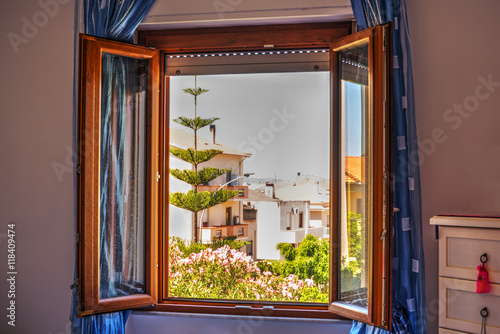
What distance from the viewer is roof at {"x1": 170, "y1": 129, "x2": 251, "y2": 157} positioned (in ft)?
10.2

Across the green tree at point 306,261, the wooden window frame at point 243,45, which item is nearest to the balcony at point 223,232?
the green tree at point 306,261

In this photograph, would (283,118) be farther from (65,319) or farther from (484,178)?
(65,319)

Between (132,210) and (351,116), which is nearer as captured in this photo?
(351,116)

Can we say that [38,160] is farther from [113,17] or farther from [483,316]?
[483,316]

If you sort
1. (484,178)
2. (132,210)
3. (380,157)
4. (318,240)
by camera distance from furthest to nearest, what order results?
(318,240) → (132,210) → (484,178) → (380,157)

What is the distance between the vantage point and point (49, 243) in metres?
2.61

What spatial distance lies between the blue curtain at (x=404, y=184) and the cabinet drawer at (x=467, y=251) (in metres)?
0.34

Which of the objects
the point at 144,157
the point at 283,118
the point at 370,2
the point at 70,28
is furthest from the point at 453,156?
the point at 70,28

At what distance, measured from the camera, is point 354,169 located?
229 cm

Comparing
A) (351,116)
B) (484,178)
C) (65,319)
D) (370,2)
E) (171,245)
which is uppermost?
(370,2)

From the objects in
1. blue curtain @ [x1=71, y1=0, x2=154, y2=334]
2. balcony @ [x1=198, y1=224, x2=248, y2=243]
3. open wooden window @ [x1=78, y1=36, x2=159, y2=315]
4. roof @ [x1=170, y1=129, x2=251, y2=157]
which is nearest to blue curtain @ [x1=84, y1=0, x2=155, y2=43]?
blue curtain @ [x1=71, y1=0, x2=154, y2=334]

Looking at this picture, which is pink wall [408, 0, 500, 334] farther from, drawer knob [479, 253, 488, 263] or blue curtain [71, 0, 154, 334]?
blue curtain [71, 0, 154, 334]

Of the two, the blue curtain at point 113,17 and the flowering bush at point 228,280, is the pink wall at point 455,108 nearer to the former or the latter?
the flowering bush at point 228,280

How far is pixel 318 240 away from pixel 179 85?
4.89 feet
